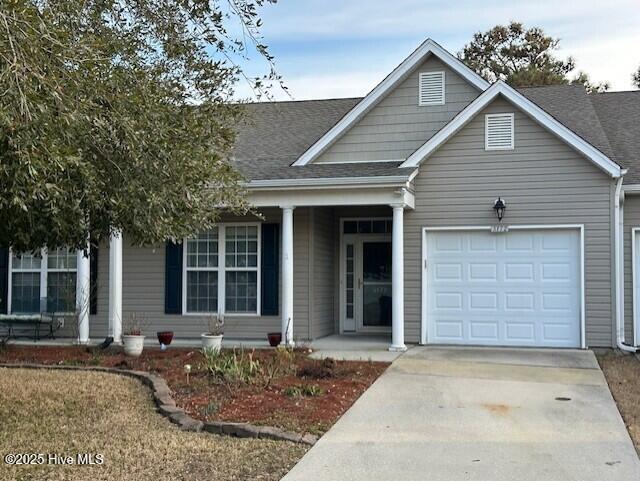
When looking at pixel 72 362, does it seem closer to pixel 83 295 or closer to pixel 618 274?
pixel 83 295

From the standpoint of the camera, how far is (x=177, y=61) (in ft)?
23.4

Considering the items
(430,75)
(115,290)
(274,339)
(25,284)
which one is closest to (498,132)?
(430,75)

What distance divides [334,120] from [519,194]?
532 centimetres

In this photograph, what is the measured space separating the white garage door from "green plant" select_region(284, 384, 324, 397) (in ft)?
15.8

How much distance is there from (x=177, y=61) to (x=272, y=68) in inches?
42.8

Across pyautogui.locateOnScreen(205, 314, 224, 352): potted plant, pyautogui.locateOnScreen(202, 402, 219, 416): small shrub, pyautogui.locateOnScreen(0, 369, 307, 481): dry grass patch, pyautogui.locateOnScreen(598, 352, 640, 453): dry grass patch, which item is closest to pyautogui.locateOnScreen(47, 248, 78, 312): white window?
pyautogui.locateOnScreen(205, 314, 224, 352): potted plant

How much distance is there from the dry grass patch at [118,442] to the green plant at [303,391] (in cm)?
150

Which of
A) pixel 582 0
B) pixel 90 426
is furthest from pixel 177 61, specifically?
Result: pixel 582 0

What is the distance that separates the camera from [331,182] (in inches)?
459

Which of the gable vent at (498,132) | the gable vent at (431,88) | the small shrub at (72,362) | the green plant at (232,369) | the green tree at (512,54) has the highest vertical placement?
the green tree at (512,54)

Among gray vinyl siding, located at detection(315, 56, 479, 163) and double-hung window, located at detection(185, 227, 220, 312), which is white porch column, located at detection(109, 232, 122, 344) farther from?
gray vinyl siding, located at detection(315, 56, 479, 163)

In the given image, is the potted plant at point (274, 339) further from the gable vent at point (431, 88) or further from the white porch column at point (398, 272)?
the gable vent at point (431, 88)

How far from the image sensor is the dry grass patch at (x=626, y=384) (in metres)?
6.76

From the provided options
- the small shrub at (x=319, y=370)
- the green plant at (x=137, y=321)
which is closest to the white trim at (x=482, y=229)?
the small shrub at (x=319, y=370)
